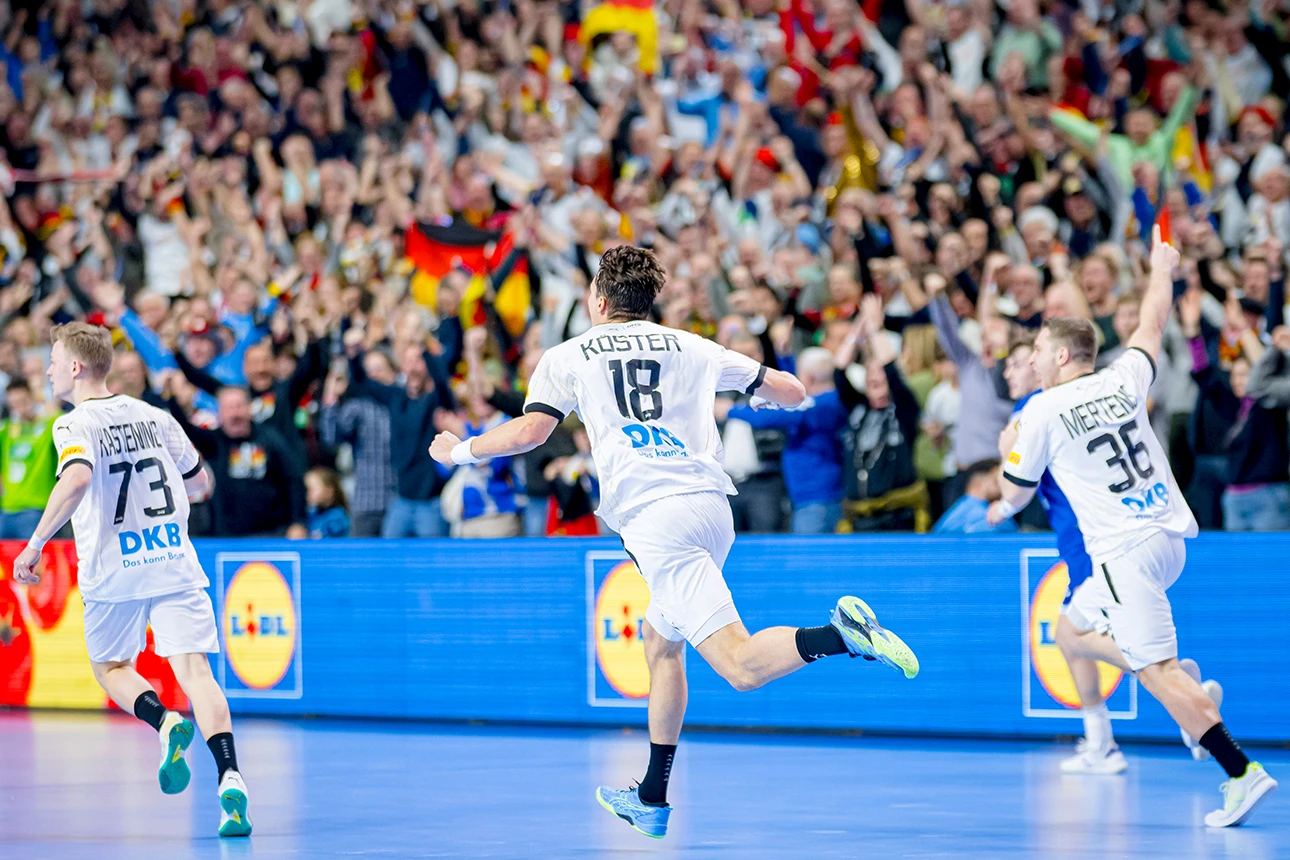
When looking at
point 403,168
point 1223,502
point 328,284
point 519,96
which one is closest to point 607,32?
point 519,96

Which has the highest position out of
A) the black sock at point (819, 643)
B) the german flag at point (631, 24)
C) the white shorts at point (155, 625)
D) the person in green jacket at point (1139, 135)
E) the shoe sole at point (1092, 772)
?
the german flag at point (631, 24)

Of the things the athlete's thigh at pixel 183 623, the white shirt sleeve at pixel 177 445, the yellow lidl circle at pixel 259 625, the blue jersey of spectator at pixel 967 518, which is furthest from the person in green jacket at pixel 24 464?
the blue jersey of spectator at pixel 967 518

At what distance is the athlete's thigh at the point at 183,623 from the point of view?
331 inches

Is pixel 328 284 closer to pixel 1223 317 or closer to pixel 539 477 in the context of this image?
pixel 539 477

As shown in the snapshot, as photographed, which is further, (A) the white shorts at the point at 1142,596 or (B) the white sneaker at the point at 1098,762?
(B) the white sneaker at the point at 1098,762

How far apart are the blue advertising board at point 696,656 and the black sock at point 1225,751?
257cm

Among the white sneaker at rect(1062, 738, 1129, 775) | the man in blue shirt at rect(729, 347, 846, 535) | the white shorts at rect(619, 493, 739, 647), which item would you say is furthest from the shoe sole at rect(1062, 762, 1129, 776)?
the white shorts at rect(619, 493, 739, 647)

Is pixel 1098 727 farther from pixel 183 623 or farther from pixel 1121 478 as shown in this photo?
pixel 183 623

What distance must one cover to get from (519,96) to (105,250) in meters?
4.55

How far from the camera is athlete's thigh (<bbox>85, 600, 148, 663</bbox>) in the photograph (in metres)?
8.58

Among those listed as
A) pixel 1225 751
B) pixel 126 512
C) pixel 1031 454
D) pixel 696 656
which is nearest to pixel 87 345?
pixel 126 512

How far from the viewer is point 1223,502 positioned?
11.6m

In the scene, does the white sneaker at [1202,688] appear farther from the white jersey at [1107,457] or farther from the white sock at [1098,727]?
the white jersey at [1107,457]

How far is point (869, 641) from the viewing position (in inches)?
262
